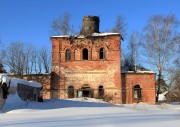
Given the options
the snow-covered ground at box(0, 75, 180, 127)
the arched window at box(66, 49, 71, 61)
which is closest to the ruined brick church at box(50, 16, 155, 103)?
the arched window at box(66, 49, 71, 61)

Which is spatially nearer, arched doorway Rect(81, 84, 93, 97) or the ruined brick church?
the ruined brick church

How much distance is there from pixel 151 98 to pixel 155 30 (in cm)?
710

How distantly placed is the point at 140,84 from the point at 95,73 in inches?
158

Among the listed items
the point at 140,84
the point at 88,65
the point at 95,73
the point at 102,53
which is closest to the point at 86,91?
the point at 95,73

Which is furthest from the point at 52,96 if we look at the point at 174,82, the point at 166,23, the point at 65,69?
the point at 174,82

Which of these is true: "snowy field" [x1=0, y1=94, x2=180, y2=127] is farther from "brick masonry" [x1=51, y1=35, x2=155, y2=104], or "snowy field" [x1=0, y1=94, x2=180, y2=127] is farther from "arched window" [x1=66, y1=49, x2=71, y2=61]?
"arched window" [x1=66, y1=49, x2=71, y2=61]

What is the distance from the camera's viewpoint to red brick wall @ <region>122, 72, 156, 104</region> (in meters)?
28.8

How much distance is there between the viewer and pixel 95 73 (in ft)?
97.1

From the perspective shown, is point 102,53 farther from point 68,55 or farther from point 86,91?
point 86,91

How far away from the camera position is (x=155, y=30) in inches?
1267

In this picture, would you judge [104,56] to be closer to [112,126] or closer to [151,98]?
[151,98]

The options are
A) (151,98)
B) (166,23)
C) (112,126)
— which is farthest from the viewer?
(166,23)

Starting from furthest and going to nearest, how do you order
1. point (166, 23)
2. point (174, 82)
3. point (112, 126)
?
point (174, 82)
point (166, 23)
point (112, 126)

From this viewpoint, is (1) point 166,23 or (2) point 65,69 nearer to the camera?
(2) point 65,69
